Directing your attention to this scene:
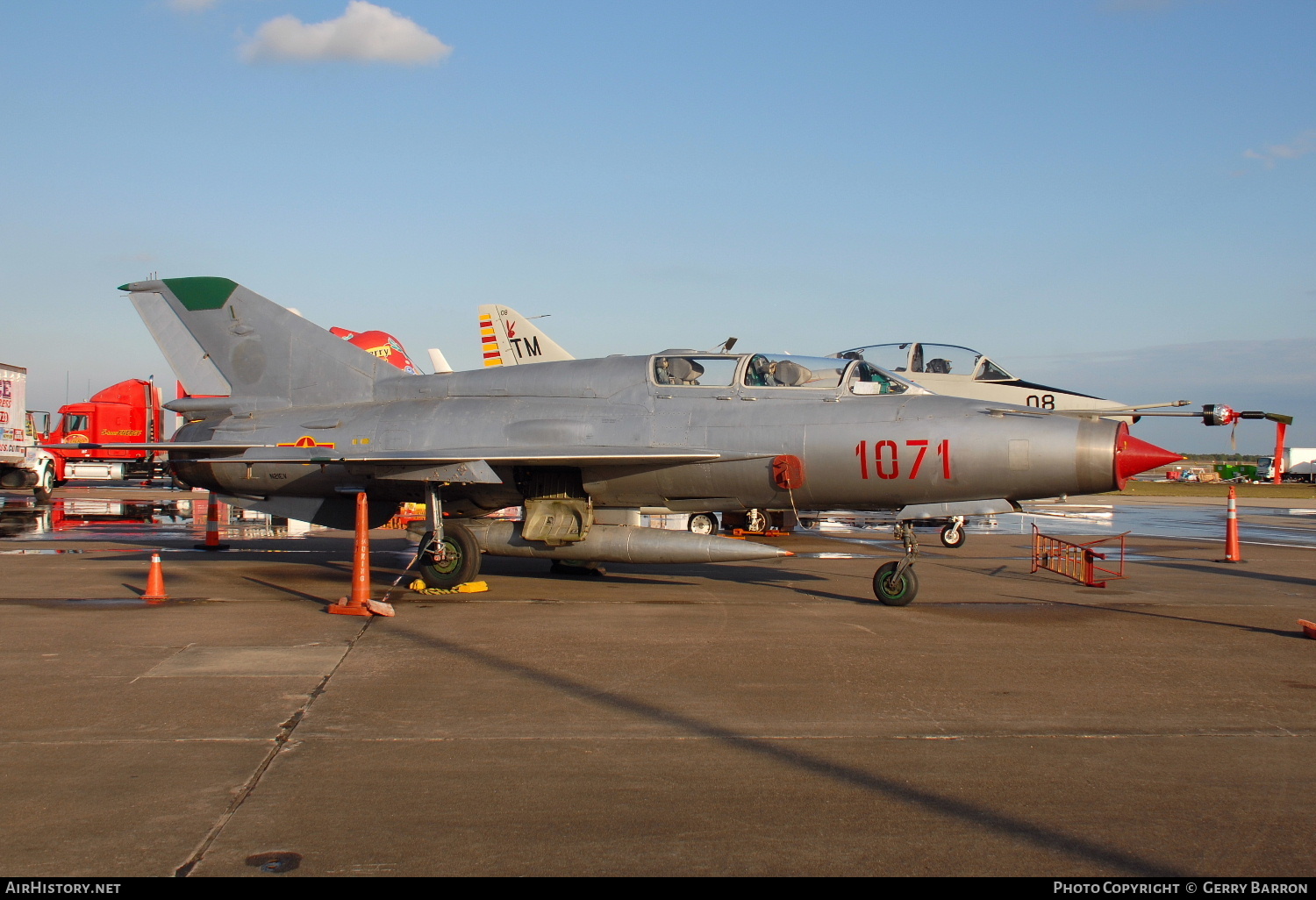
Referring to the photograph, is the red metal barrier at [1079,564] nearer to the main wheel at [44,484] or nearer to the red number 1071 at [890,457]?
the red number 1071 at [890,457]

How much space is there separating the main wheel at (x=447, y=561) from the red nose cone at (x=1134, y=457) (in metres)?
7.08

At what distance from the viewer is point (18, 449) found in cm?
2838

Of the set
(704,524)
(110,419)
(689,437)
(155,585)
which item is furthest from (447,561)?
(110,419)

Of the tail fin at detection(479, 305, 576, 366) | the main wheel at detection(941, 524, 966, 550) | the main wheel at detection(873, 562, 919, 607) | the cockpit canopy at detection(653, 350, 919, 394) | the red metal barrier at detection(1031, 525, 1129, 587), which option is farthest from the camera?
the tail fin at detection(479, 305, 576, 366)

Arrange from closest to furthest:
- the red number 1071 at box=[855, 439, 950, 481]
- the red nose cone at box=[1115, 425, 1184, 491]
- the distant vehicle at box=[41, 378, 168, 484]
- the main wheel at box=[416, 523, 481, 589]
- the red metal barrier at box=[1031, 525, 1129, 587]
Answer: the red nose cone at box=[1115, 425, 1184, 491], the red number 1071 at box=[855, 439, 950, 481], the main wheel at box=[416, 523, 481, 589], the red metal barrier at box=[1031, 525, 1129, 587], the distant vehicle at box=[41, 378, 168, 484]

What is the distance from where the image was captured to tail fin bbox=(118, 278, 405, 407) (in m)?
13.6

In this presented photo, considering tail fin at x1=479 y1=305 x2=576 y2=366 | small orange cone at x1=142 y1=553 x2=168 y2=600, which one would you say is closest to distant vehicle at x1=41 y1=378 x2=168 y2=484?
tail fin at x1=479 y1=305 x2=576 y2=366

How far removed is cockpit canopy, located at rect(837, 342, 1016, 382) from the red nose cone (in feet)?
20.6

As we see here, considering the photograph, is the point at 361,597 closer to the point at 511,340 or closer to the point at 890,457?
the point at 890,457

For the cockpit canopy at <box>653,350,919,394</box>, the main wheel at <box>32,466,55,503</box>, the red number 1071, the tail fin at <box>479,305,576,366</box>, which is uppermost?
the tail fin at <box>479,305,576,366</box>

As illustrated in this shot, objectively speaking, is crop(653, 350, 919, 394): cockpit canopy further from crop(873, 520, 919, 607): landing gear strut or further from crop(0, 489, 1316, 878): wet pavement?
crop(0, 489, 1316, 878): wet pavement

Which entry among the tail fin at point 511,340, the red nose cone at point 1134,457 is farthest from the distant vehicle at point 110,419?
the red nose cone at point 1134,457

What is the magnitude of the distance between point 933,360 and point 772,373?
5516mm

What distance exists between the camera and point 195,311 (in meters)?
13.9
